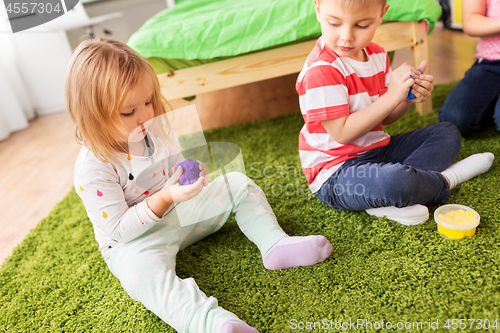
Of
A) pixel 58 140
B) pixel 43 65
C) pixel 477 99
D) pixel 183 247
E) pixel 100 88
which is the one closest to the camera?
pixel 100 88

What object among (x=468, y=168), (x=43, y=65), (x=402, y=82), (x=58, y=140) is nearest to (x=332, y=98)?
(x=402, y=82)

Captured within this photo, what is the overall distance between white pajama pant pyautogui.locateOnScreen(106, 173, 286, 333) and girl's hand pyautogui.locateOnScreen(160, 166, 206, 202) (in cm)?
12

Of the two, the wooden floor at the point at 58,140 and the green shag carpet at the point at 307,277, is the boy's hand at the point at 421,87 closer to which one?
the green shag carpet at the point at 307,277

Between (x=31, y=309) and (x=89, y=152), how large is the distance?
0.39 meters

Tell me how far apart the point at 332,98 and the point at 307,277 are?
0.40 meters

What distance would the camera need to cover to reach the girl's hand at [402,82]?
31.9 inches

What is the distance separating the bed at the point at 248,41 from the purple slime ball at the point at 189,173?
67cm

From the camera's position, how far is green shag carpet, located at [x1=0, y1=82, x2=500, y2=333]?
2.23 feet

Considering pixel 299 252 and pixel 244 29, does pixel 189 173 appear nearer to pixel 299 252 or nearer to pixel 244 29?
pixel 299 252

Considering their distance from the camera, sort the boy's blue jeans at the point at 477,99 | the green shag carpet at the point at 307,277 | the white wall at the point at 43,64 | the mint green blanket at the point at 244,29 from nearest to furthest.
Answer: the green shag carpet at the point at 307,277 < the boy's blue jeans at the point at 477,99 < the mint green blanket at the point at 244,29 < the white wall at the point at 43,64

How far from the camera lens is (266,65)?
54.7 inches

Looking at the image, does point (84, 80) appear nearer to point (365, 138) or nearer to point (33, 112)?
point (365, 138)

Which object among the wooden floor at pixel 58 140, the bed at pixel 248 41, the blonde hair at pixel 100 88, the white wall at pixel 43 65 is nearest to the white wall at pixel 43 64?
the white wall at pixel 43 65

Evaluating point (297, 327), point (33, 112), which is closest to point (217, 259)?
point (297, 327)
